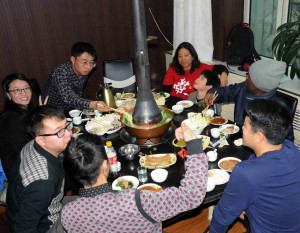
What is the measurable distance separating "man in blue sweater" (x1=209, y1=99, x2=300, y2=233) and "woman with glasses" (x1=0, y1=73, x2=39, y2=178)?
163cm

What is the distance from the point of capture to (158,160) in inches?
77.4

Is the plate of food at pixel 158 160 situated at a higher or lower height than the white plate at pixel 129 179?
higher

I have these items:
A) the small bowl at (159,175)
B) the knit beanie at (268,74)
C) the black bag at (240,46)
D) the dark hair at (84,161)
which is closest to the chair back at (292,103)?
the knit beanie at (268,74)

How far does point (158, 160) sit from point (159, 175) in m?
0.17

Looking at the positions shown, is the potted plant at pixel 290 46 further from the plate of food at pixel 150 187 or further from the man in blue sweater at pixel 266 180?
the plate of food at pixel 150 187

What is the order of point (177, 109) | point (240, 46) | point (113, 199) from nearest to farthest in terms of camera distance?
point (113, 199) → point (177, 109) → point (240, 46)

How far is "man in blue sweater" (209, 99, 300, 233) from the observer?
4.56ft

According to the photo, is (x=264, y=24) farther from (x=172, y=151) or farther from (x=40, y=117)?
(x=40, y=117)

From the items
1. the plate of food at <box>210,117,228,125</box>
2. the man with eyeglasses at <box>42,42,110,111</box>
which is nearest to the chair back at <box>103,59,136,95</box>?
the man with eyeglasses at <box>42,42,110,111</box>

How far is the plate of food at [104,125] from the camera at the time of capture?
8.00 ft

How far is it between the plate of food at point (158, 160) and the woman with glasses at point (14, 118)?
3.27 ft

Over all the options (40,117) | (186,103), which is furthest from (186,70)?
(40,117)

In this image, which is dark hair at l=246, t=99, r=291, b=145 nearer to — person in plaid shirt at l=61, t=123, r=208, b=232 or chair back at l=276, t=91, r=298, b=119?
person in plaid shirt at l=61, t=123, r=208, b=232

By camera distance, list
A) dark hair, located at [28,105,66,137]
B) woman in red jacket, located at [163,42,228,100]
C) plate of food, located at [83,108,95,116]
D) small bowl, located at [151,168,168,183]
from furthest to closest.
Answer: woman in red jacket, located at [163,42,228,100], plate of food, located at [83,108,95,116], small bowl, located at [151,168,168,183], dark hair, located at [28,105,66,137]
